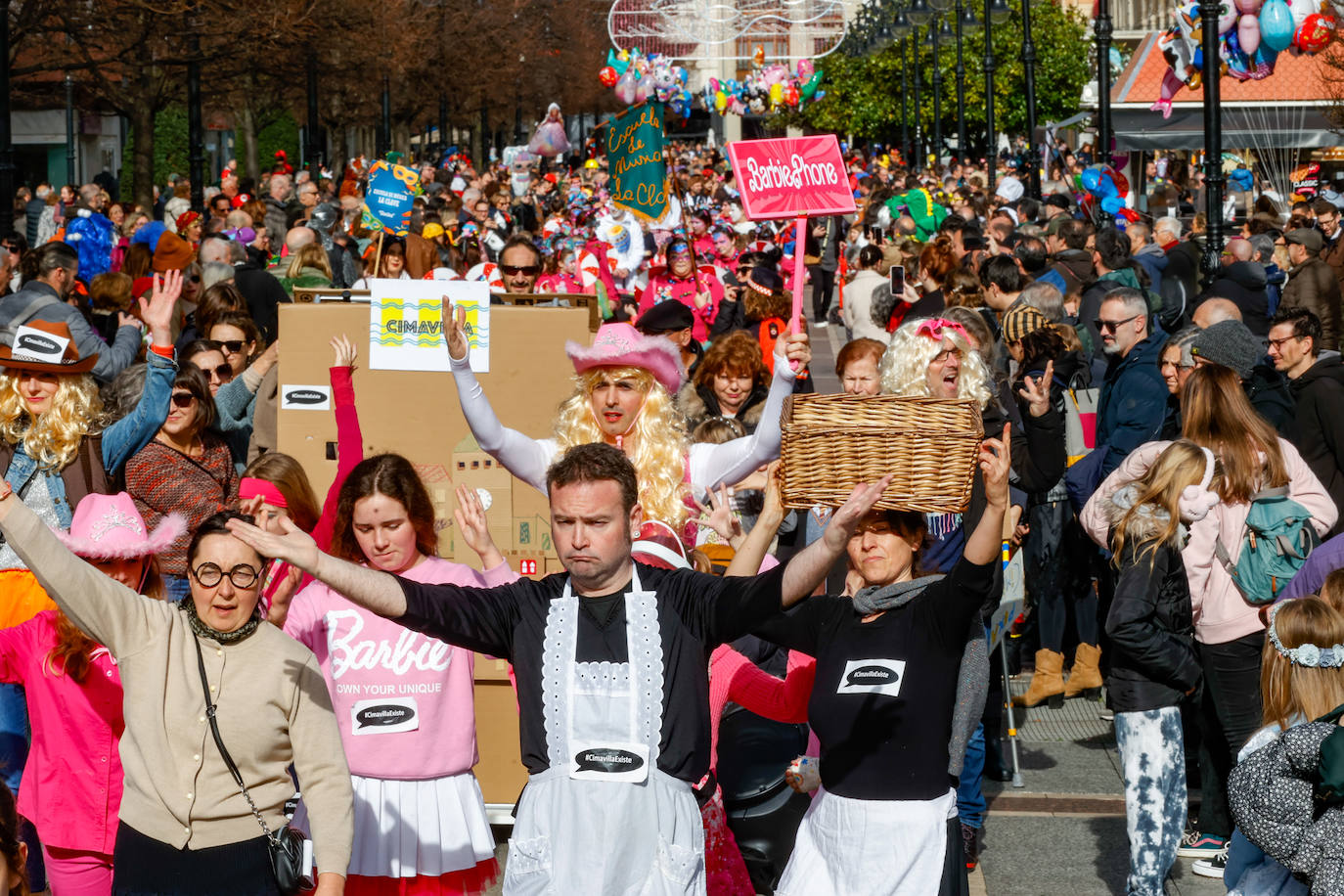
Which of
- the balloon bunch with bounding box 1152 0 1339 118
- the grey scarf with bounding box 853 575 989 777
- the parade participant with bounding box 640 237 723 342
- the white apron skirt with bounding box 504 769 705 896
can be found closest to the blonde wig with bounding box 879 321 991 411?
the grey scarf with bounding box 853 575 989 777

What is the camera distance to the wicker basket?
395 cm

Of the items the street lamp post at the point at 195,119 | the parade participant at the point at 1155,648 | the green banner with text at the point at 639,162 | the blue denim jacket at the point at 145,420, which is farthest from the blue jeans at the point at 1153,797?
the street lamp post at the point at 195,119

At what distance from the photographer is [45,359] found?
18.9 ft

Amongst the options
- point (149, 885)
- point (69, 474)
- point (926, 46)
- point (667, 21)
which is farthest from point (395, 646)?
point (926, 46)

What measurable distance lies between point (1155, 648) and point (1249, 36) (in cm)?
1112

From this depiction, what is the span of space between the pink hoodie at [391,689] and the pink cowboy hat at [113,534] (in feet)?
1.39

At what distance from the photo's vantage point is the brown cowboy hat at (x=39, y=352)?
575 centimetres

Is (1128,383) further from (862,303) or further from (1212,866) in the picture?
(862,303)

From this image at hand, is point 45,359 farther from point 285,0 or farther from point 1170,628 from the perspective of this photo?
point 285,0

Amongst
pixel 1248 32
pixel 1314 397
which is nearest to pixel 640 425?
pixel 1314 397

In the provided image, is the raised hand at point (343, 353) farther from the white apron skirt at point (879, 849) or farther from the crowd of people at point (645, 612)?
the white apron skirt at point (879, 849)

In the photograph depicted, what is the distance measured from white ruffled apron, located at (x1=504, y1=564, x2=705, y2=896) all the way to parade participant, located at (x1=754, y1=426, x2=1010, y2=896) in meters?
0.58

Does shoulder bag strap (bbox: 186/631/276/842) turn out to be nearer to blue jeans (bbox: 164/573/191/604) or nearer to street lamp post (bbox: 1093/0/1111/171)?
blue jeans (bbox: 164/573/191/604)

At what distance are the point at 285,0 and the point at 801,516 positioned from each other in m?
19.4
